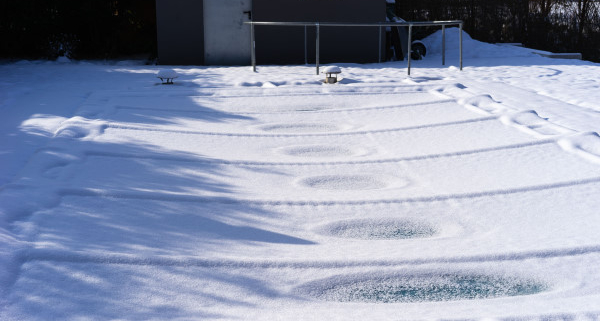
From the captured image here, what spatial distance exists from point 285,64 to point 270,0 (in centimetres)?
128

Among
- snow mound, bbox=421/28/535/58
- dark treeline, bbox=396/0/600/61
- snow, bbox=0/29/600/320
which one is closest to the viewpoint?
snow, bbox=0/29/600/320

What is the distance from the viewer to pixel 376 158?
6289mm

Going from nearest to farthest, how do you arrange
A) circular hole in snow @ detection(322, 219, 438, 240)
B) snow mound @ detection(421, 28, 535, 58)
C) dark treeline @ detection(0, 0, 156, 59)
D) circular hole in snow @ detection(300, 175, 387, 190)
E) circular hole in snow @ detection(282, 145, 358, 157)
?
circular hole in snow @ detection(322, 219, 438, 240)
circular hole in snow @ detection(300, 175, 387, 190)
circular hole in snow @ detection(282, 145, 358, 157)
dark treeline @ detection(0, 0, 156, 59)
snow mound @ detection(421, 28, 535, 58)

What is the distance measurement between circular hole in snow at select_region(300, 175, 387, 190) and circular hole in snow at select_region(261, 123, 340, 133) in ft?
6.54

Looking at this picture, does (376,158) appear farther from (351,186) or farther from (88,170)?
(88,170)

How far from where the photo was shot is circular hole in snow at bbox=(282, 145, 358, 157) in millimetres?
6566

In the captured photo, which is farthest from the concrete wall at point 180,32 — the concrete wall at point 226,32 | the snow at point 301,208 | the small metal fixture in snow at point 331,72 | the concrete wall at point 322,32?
the snow at point 301,208

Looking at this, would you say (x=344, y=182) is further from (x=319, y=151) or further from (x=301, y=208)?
(x=319, y=151)

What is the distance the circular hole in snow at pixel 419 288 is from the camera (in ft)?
11.6

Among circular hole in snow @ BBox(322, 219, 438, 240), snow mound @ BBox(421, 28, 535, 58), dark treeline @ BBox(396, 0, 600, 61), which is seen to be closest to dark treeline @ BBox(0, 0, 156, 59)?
dark treeline @ BBox(396, 0, 600, 61)

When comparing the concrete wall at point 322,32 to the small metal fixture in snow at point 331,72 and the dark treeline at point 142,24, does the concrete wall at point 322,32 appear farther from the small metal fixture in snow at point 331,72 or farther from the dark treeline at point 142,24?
the small metal fixture in snow at point 331,72

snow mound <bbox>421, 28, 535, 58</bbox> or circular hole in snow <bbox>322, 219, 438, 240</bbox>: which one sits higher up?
snow mound <bbox>421, 28, 535, 58</bbox>

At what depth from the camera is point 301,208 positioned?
4.92 meters

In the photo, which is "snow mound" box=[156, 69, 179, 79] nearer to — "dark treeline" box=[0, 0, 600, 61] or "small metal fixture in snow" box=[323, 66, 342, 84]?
"small metal fixture in snow" box=[323, 66, 342, 84]
